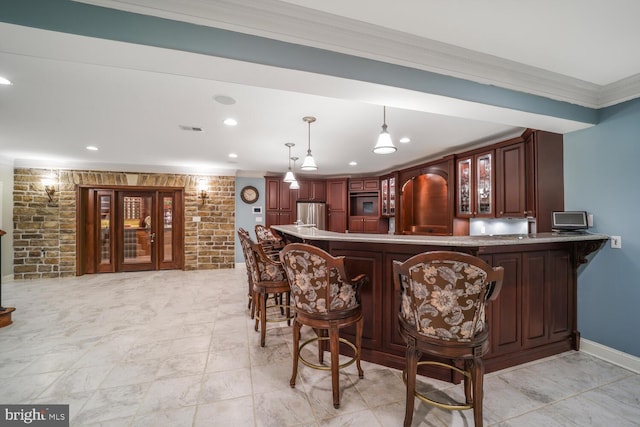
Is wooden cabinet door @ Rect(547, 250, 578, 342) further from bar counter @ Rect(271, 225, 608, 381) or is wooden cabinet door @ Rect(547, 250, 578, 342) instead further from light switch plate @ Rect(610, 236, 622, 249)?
light switch plate @ Rect(610, 236, 622, 249)

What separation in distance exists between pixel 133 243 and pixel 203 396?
5.58 meters

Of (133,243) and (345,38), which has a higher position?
(345,38)

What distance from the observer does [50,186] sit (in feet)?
17.8

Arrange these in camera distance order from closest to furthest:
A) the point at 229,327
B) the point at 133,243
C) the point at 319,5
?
the point at 319,5 < the point at 229,327 < the point at 133,243

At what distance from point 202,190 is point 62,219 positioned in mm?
2848

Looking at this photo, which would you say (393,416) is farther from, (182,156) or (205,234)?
(205,234)

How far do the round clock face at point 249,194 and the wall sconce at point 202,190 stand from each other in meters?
0.86

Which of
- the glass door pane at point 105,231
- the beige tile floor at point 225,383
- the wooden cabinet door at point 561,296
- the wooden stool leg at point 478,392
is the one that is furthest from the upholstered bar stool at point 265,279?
the glass door pane at point 105,231

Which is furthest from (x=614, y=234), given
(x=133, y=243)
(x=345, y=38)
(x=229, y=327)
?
(x=133, y=243)

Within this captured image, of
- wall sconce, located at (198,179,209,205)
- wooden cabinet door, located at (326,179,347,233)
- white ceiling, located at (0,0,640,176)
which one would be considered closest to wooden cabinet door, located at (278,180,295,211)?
wooden cabinet door, located at (326,179,347,233)

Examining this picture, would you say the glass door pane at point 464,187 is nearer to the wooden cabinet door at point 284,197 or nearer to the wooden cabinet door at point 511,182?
the wooden cabinet door at point 511,182

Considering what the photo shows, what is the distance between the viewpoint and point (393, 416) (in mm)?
1642

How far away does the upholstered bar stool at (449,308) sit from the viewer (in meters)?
1.33

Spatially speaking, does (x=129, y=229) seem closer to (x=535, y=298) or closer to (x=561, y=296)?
(x=535, y=298)
